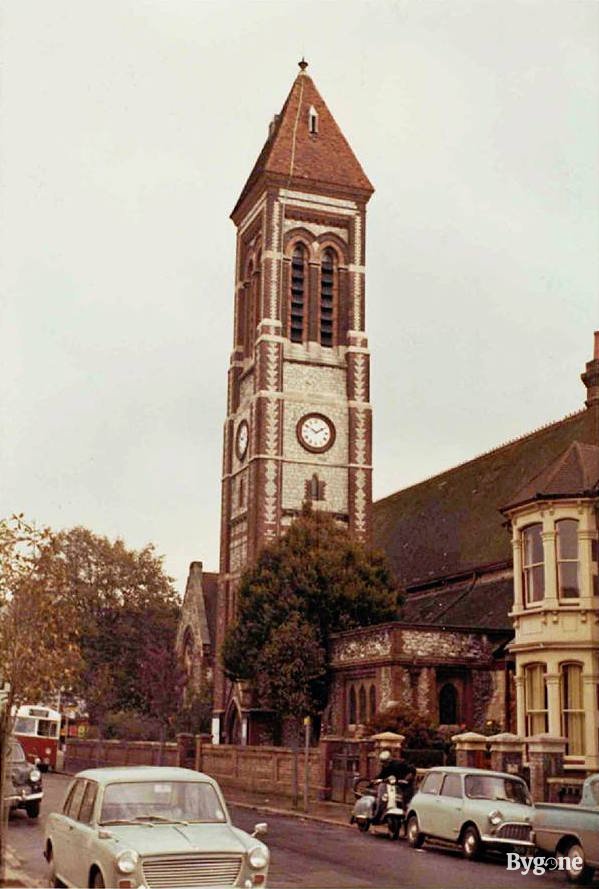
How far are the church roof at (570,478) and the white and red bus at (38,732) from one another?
26077 mm

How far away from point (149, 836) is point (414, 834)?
36.4ft

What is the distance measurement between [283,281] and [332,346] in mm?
4036

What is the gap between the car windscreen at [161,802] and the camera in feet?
40.6

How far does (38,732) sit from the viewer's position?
50.8 metres

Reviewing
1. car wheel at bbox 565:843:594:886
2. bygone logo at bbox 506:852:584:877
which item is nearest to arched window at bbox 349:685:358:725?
bygone logo at bbox 506:852:584:877

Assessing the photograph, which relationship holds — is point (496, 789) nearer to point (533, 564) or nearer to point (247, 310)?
point (533, 564)

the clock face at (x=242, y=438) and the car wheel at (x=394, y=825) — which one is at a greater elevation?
the clock face at (x=242, y=438)

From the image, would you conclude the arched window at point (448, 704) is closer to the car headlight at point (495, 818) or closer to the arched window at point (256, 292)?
the car headlight at point (495, 818)

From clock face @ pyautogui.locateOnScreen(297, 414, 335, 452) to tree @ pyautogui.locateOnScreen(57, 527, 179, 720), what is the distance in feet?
51.3

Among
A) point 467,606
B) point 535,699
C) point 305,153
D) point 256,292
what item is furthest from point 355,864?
point 305,153

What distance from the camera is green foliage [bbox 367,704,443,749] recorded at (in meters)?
33.8

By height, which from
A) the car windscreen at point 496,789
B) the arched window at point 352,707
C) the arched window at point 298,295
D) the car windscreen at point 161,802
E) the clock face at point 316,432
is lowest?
the car windscreen at point 496,789

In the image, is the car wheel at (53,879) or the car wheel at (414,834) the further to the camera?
the car wheel at (414,834)

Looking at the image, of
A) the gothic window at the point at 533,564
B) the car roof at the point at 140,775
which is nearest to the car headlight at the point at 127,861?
the car roof at the point at 140,775
